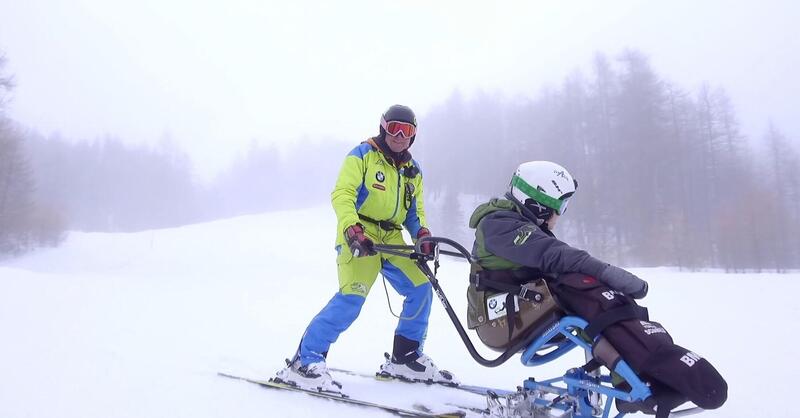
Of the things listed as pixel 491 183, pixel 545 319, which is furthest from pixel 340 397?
pixel 491 183

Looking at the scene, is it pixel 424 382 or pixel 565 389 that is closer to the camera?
pixel 565 389

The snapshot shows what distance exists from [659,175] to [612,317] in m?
29.3

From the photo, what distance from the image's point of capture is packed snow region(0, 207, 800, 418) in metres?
2.55

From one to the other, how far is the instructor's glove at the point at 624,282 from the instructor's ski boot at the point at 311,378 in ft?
5.85

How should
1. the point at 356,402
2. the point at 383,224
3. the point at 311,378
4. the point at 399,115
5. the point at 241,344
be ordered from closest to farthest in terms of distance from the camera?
the point at 356,402 < the point at 311,378 < the point at 399,115 < the point at 383,224 < the point at 241,344

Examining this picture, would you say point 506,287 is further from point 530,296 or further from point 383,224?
point 383,224

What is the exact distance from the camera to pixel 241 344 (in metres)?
4.64

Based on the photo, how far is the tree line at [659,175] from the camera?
2217cm

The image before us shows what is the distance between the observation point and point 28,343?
345 centimetres

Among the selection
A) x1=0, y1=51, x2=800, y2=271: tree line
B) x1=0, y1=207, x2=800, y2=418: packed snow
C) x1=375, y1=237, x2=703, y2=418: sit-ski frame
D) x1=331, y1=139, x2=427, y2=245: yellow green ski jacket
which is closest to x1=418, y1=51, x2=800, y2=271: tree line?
x1=0, y1=51, x2=800, y2=271: tree line

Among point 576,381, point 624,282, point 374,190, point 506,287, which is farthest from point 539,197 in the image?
point 374,190

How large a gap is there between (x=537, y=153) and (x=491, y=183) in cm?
510

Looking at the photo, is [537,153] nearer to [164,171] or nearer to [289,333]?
[289,333]

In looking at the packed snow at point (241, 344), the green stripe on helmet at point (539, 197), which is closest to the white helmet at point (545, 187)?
the green stripe on helmet at point (539, 197)
